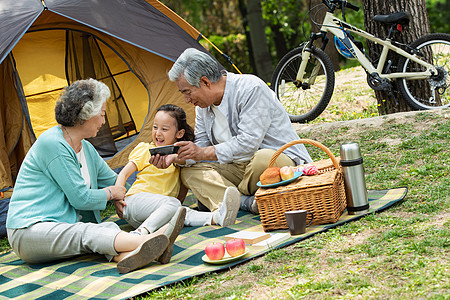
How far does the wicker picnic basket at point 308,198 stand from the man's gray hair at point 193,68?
70 cm

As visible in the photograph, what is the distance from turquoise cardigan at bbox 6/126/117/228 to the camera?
8.46 feet

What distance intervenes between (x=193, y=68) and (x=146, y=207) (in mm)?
824

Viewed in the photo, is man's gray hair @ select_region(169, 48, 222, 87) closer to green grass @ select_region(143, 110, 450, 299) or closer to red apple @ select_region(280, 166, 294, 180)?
red apple @ select_region(280, 166, 294, 180)

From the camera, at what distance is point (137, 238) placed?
245 cm

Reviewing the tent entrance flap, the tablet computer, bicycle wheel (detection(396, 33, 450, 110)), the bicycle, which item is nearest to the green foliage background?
the bicycle

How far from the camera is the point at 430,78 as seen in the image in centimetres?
450

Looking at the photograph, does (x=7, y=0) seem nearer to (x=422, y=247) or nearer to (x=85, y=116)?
(x=85, y=116)

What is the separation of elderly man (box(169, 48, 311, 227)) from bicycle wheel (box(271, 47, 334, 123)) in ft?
5.48

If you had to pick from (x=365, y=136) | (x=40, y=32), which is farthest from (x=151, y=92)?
(x=365, y=136)

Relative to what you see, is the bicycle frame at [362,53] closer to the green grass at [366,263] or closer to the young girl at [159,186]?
the green grass at [366,263]

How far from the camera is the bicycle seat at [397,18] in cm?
452

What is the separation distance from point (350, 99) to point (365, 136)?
169 centimetres

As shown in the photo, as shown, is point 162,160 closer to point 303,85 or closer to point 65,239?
point 65,239

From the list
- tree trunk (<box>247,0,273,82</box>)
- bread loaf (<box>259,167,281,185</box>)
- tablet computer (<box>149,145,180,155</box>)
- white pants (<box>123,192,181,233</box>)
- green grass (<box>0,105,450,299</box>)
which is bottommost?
green grass (<box>0,105,450,299</box>)
